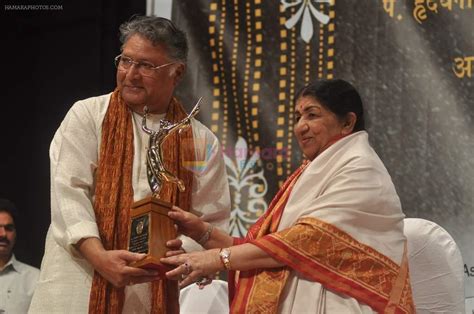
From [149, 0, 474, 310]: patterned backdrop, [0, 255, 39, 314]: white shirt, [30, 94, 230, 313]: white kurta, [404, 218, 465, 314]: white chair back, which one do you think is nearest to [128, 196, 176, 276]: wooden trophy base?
[30, 94, 230, 313]: white kurta

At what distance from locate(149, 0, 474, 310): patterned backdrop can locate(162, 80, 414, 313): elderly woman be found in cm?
132

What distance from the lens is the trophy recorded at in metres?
2.58

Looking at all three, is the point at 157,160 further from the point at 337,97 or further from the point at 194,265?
the point at 337,97

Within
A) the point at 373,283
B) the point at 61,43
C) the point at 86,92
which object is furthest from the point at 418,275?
the point at 61,43

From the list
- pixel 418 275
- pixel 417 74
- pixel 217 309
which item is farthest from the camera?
pixel 417 74

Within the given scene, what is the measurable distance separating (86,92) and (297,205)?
7.19 feet

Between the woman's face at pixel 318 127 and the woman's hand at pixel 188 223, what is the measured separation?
443 millimetres

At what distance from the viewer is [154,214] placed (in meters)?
2.60

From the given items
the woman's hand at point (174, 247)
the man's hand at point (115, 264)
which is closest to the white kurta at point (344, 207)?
the woman's hand at point (174, 247)

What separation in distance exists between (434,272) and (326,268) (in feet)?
2.81

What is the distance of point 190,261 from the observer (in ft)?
8.81

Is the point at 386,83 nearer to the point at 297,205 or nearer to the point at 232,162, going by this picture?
the point at 232,162

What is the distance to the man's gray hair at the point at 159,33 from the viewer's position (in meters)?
2.87

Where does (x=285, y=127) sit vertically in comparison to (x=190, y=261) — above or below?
above
